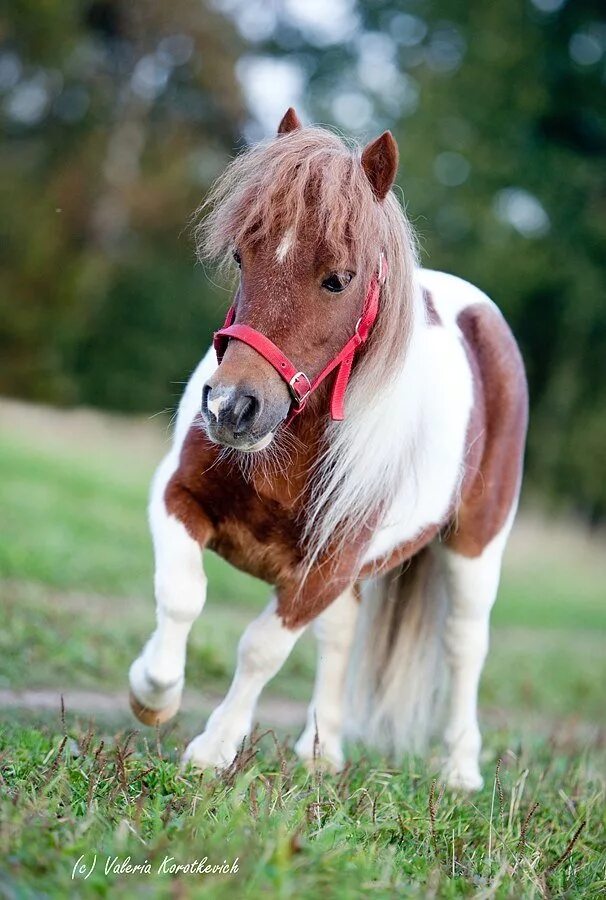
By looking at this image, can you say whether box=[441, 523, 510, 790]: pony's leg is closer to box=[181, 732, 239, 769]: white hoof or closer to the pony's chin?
box=[181, 732, 239, 769]: white hoof

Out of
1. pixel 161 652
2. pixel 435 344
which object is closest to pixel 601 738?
pixel 435 344

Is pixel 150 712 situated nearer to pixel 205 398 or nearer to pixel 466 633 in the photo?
pixel 205 398

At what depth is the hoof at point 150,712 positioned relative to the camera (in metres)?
3.77

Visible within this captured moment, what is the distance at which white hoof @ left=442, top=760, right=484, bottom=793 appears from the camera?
4516 mm

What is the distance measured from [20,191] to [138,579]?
45.1 ft

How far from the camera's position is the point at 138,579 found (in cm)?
887

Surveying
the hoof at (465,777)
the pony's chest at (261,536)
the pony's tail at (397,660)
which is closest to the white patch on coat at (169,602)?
the pony's chest at (261,536)

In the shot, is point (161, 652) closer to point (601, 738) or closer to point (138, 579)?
point (601, 738)

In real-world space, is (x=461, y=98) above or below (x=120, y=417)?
above

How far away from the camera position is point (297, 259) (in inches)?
128

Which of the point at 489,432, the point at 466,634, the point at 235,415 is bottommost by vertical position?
the point at 466,634

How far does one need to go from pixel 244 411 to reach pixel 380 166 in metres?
0.98

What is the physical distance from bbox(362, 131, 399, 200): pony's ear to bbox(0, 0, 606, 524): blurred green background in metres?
17.3

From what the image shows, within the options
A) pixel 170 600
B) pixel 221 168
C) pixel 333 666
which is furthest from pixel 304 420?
pixel 221 168
